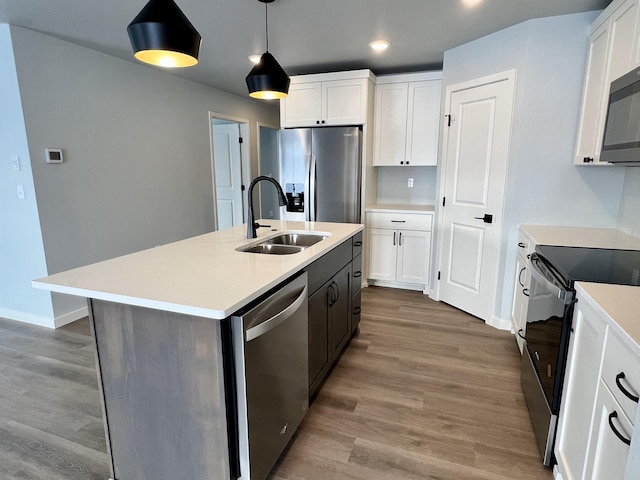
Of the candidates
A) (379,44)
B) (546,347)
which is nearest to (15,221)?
(379,44)

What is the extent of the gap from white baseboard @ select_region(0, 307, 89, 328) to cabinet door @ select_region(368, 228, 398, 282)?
2.87 m

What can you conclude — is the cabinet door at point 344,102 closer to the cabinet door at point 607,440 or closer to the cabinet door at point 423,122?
the cabinet door at point 423,122

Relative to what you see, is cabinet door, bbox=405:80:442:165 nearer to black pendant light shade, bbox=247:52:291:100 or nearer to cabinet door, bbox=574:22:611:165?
cabinet door, bbox=574:22:611:165

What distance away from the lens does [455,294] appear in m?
3.54

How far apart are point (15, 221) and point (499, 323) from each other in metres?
4.22

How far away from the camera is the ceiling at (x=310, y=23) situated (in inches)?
94.8

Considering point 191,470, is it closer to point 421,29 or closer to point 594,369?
point 594,369

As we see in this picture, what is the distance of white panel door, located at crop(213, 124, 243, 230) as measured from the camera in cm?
556

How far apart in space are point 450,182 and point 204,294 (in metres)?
2.86

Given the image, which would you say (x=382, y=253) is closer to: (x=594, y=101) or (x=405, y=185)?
(x=405, y=185)

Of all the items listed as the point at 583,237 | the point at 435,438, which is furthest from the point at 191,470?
the point at 583,237

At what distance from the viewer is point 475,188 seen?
Result: 323 centimetres

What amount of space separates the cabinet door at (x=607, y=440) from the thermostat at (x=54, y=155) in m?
3.78

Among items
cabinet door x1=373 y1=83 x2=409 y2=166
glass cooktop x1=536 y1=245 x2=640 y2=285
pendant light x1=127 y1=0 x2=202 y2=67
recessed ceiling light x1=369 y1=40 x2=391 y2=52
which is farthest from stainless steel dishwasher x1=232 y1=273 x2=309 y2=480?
cabinet door x1=373 y1=83 x2=409 y2=166
